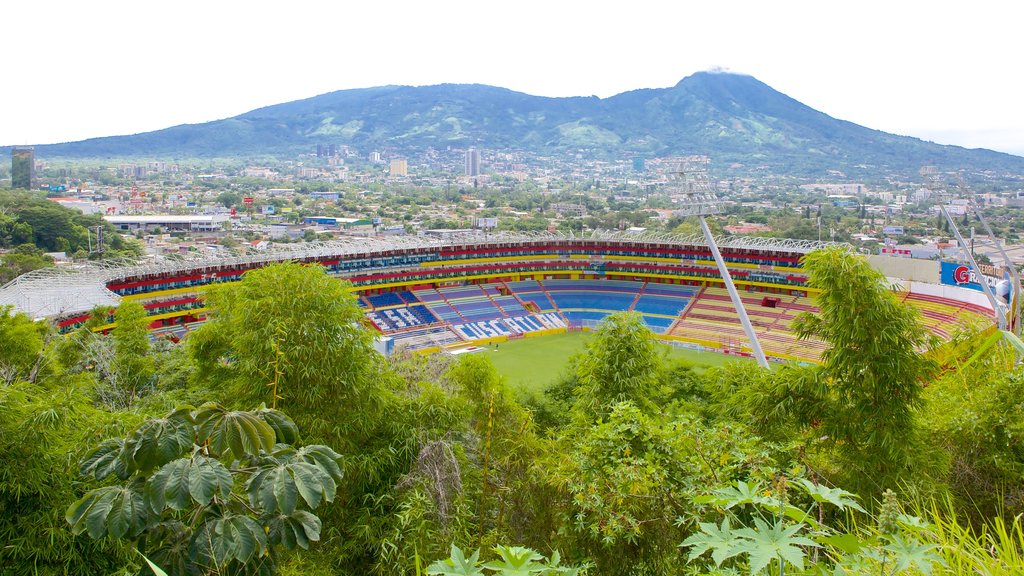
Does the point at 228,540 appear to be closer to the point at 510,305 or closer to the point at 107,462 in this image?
the point at 107,462

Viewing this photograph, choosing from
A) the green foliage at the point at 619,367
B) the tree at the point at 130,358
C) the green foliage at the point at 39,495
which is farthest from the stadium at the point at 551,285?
the green foliage at the point at 39,495

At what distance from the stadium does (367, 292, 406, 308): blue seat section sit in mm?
60

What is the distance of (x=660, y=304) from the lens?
38938 mm

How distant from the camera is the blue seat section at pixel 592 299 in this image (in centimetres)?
3975

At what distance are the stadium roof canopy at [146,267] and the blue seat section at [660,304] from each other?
3.63 metres

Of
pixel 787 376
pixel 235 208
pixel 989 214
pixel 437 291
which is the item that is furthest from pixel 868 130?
pixel 787 376

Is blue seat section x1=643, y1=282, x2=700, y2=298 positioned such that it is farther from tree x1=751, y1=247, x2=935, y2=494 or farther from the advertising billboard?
tree x1=751, y1=247, x2=935, y2=494

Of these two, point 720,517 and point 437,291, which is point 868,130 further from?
point 720,517

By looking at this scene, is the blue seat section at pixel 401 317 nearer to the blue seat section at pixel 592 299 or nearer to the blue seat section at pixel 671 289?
the blue seat section at pixel 592 299

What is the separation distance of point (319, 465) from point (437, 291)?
35993 millimetres

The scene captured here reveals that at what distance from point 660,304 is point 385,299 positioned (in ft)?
52.2

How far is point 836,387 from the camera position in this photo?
7141mm

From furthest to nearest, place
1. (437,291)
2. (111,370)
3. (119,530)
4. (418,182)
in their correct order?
(418,182) → (437,291) → (111,370) → (119,530)

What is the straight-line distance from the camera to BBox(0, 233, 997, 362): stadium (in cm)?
3055
